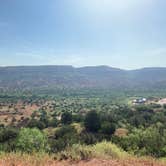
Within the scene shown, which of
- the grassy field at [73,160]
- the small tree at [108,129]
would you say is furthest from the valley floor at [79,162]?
the small tree at [108,129]

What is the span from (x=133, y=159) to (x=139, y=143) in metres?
→ 16.9

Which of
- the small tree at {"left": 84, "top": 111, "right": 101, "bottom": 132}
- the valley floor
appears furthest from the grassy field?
the small tree at {"left": 84, "top": 111, "right": 101, "bottom": 132}

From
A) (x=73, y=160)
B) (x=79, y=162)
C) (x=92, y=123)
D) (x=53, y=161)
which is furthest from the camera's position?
(x=92, y=123)

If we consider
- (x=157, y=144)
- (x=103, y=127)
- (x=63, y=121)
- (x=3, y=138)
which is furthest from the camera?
(x=63, y=121)

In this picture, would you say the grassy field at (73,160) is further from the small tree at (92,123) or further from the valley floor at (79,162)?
the small tree at (92,123)

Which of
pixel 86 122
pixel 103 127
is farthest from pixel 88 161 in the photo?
pixel 86 122

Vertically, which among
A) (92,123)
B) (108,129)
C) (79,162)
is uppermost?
(79,162)

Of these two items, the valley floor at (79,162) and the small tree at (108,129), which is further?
the small tree at (108,129)

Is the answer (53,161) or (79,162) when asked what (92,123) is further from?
(53,161)

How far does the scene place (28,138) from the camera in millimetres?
23391

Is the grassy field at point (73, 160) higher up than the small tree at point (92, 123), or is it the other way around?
the grassy field at point (73, 160)

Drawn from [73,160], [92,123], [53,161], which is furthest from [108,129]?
[53,161]

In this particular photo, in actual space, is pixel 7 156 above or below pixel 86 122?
above

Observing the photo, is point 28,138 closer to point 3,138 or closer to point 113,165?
point 3,138
